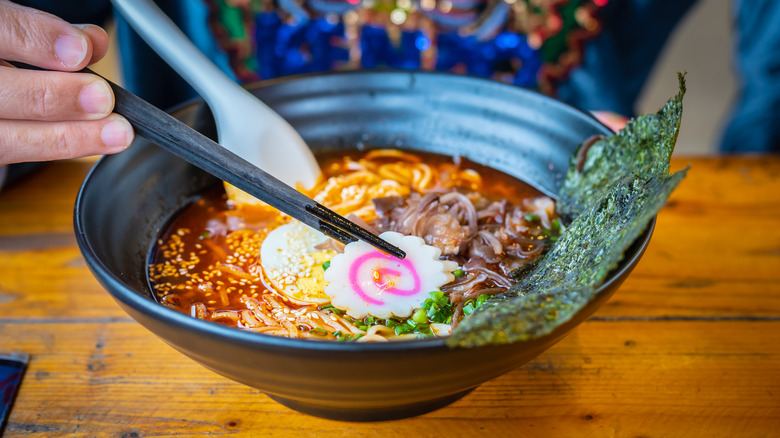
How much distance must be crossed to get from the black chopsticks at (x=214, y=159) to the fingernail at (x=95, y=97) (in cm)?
4

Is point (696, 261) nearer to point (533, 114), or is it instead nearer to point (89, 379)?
point (533, 114)

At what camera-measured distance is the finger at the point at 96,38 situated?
1.15 metres

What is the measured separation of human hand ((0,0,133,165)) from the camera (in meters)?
1.04

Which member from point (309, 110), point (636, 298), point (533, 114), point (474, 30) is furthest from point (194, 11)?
point (636, 298)

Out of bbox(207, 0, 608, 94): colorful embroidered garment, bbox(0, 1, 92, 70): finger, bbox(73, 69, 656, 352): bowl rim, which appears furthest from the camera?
bbox(207, 0, 608, 94): colorful embroidered garment

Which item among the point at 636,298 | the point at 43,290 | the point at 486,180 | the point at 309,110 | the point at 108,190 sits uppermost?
the point at 636,298

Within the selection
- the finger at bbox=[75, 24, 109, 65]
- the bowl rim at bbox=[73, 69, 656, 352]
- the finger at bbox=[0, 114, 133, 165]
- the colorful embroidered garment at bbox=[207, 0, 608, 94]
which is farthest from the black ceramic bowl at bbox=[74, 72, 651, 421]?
the colorful embroidered garment at bbox=[207, 0, 608, 94]

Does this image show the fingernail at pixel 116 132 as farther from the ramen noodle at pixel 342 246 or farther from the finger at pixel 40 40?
the ramen noodle at pixel 342 246

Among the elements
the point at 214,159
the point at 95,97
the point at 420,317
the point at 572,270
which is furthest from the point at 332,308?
the point at 95,97

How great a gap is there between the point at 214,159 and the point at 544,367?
821 millimetres

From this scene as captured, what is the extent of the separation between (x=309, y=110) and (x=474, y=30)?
912mm

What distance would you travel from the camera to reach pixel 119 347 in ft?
4.33

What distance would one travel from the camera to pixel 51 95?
3.47 ft

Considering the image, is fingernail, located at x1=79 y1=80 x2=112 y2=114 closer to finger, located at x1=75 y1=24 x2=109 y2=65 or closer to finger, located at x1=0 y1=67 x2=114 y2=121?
finger, located at x1=0 y1=67 x2=114 y2=121
